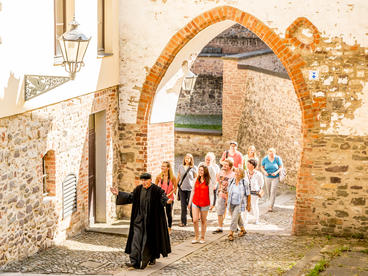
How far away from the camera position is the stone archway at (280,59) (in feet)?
38.8

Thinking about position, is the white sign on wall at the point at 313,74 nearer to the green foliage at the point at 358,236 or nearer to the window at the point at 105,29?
the green foliage at the point at 358,236

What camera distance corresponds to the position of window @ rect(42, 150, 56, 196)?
1071 cm

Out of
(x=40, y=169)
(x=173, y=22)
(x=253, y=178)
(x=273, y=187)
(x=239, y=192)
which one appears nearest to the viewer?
(x=40, y=169)

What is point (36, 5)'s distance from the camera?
980cm

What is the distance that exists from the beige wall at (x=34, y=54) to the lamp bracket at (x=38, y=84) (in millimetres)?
90

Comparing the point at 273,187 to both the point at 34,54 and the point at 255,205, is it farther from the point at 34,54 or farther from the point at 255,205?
the point at 34,54

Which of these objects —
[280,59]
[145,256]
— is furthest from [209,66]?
[145,256]

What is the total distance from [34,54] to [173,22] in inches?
141

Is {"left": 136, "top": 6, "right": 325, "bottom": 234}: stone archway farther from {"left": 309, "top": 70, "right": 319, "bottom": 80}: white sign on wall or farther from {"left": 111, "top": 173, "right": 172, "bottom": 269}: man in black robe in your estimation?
{"left": 111, "top": 173, "right": 172, "bottom": 269}: man in black robe

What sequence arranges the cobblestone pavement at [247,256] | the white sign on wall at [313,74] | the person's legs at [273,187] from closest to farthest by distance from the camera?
the cobblestone pavement at [247,256] < the white sign on wall at [313,74] < the person's legs at [273,187]

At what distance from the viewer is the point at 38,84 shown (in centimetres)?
966

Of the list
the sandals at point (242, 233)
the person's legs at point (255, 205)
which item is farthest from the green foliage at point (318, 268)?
the person's legs at point (255, 205)

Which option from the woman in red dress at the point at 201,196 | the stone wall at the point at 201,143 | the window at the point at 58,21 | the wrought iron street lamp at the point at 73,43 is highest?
the window at the point at 58,21

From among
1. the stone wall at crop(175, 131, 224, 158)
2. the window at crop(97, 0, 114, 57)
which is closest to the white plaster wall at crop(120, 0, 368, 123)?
the window at crop(97, 0, 114, 57)
